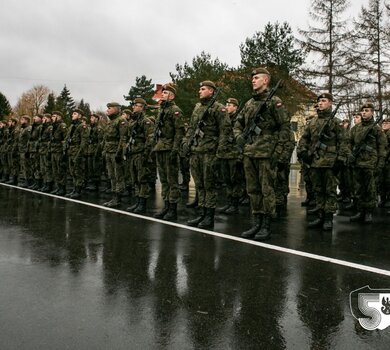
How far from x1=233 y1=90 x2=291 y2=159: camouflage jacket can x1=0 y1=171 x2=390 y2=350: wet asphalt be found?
1.24 meters

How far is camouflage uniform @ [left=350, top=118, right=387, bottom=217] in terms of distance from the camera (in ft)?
26.3

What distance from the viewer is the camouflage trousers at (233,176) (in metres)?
9.35

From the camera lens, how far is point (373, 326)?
315 centimetres

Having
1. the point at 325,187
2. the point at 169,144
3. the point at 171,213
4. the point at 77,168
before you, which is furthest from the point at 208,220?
the point at 77,168

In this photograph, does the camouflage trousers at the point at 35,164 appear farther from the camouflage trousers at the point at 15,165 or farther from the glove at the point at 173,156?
the glove at the point at 173,156

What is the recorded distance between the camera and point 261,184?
6.33 meters

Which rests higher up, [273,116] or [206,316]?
[273,116]

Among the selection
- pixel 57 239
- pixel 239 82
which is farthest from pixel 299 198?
pixel 239 82

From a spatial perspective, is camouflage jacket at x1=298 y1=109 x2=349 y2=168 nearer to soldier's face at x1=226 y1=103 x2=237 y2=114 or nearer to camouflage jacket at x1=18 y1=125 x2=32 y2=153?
soldier's face at x1=226 y1=103 x2=237 y2=114

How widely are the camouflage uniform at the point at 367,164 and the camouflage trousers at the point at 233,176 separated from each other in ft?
7.73

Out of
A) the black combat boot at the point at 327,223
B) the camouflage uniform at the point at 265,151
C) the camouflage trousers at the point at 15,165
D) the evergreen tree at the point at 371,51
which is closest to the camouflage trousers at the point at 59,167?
the camouflage trousers at the point at 15,165

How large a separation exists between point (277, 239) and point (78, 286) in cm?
314

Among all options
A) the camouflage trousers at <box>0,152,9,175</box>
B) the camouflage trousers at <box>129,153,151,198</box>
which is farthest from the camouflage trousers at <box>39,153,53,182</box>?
the camouflage trousers at <box>129,153,151,198</box>

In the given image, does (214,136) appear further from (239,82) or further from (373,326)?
(239,82)
